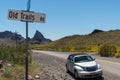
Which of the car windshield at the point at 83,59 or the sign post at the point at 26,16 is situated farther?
the car windshield at the point at 83,59

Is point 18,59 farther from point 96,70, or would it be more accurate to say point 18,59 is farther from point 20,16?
point 20,16

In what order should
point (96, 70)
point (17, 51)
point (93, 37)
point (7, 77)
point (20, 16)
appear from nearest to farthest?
1. point (20, 16)
2. point (7, 77)
3. point (96, 70)
4. point (17, 51)
5. point (93, 37)

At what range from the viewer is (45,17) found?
433 inches

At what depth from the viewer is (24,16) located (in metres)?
10.7

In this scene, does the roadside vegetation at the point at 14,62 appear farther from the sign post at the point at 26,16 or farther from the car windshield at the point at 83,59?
the sign post at the point at 26,16

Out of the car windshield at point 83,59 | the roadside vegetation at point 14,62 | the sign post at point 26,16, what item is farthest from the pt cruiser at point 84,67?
the sign post at point 26,16

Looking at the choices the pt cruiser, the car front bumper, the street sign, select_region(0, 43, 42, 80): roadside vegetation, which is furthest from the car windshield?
the street sign

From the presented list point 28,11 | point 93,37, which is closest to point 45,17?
point 28,11

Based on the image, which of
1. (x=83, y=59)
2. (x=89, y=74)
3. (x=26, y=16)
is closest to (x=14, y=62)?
(x=83, y=59)

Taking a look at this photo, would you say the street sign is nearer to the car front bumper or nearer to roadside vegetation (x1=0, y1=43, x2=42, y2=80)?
roadside vegetation (x1=0, y1=43, x2=42, y2=80)

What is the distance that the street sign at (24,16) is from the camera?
10594 millimetres

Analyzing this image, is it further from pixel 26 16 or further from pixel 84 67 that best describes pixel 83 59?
pixel 26 16

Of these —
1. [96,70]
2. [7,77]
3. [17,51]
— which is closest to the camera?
[7,77]

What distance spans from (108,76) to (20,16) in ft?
42.6
